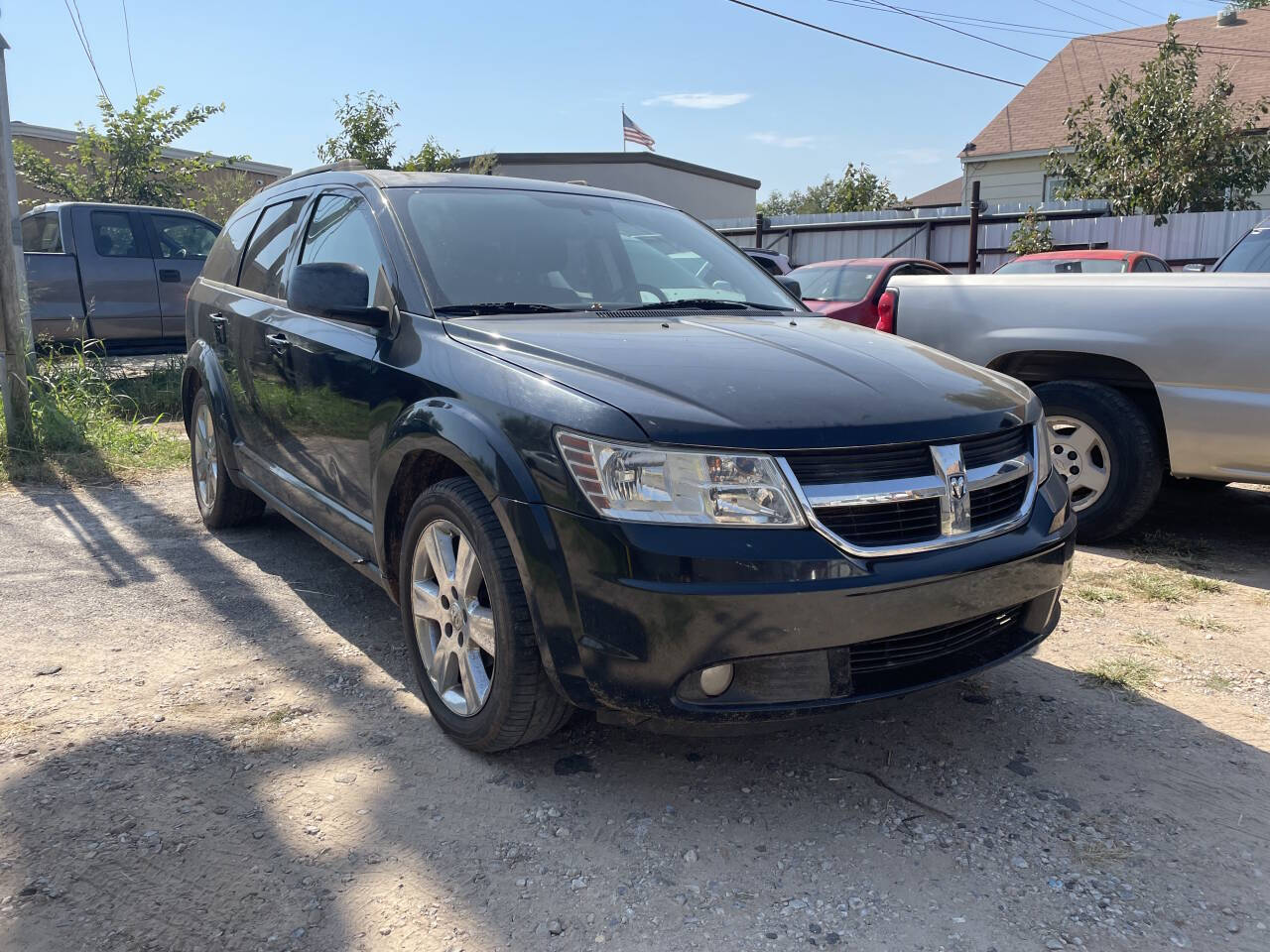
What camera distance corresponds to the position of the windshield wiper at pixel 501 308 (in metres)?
3.25

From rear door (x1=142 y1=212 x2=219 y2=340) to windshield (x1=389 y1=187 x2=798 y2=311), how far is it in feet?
25.4

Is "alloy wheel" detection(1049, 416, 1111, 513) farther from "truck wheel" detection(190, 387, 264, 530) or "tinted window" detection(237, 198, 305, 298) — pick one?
"truck wheel" detection(190, 387, 264, 530)

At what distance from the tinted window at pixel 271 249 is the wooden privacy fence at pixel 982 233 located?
14.3 m

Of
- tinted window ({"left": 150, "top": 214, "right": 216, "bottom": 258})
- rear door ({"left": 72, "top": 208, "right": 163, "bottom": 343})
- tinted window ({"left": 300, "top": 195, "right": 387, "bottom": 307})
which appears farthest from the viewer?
tinted window ({"left": 150, "top": 214, "right": 216, "bottom": 258})

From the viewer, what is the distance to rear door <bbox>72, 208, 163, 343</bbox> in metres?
10.1

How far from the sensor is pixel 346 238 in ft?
12.6

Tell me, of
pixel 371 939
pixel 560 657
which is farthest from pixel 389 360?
pixel 371 939

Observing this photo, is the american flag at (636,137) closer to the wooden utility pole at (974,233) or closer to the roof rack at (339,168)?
the wooden utility pole at (974,233)

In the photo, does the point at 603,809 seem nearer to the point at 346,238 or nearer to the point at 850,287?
the point at 346,238

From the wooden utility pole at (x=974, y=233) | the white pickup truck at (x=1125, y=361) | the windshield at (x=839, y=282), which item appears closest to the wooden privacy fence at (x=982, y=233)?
the wooden utility pole at (x=974, y=233)

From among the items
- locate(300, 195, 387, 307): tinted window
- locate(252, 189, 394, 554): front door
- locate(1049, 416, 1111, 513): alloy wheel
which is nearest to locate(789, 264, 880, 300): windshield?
locate(1049, 416, 1111, 513): alloy wheel

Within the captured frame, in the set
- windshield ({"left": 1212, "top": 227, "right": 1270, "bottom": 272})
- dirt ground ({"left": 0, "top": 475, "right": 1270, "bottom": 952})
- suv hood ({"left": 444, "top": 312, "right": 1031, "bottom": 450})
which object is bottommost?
dirt ground ({"left": 0, "top": 475, "right": 1270, "bottom": 952})

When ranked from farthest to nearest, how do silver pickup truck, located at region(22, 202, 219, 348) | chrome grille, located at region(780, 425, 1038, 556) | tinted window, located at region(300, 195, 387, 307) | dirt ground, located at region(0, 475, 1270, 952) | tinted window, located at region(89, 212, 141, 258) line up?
tinted window, located at region(89, 212, 141, 258) < silver pickup truck, located at region(22, 202, 219, 348) < tinted window, located at region(300, 195, 387, 307) < chrome grille, located at region(780, 425, 1038, 556) < dirt ground, located at region(0, 475, 1270, 952)

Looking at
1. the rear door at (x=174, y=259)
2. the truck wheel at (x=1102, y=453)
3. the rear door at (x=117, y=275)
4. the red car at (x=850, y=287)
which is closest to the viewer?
the truck wheel at (x=1102, y=453)
